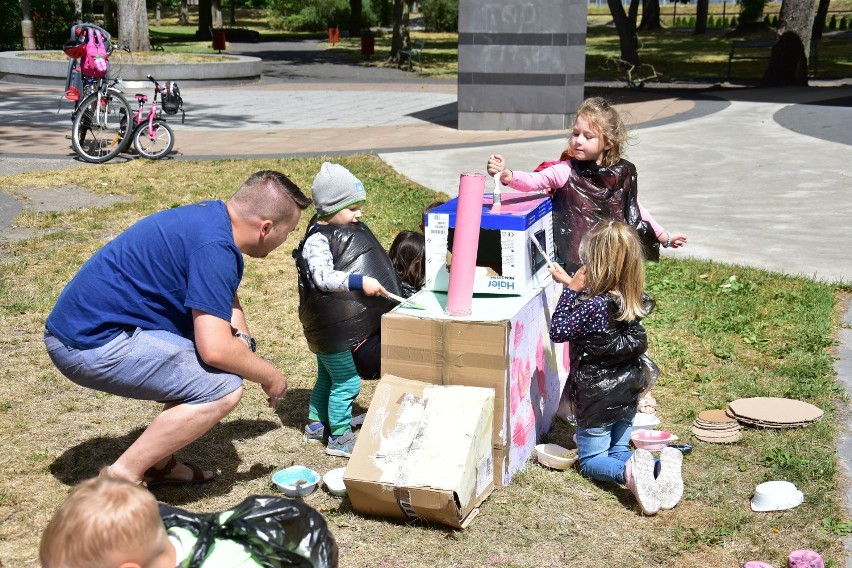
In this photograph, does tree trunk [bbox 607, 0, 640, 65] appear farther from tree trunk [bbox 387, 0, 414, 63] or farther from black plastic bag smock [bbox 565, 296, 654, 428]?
black plastic bag smock [bbox 565, 296, 654, 428]

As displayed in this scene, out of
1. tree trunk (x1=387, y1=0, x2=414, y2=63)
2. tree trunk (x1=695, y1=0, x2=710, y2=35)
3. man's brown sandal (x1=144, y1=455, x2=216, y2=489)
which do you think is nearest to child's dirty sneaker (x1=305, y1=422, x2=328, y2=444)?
man's brown sandal (x1=144, y1=455, x2=216, y2=489)

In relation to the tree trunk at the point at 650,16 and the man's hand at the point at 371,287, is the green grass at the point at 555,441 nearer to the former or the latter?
the man's hand at the point at 371,287

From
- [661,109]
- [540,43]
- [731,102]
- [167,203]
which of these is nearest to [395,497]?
[167,203]

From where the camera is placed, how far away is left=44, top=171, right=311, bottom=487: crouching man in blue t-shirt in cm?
361

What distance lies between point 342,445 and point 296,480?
1.32 feet

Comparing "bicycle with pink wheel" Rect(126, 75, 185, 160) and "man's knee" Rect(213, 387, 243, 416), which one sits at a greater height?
"bicycle with pink wheel" Rect(126, 75, 185, 160)

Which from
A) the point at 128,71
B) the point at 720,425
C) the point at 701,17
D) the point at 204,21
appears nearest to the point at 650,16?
the point at 701,17

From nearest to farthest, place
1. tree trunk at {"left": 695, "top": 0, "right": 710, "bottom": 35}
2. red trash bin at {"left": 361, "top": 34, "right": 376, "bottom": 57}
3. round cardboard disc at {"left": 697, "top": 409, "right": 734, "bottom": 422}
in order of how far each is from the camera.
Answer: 1. round cardboard disc at {"left": 697, "top": 409, "right": 734, "bottom": 422}
2. red trash bin at {"left": 361, "top": 34, "right": 376, "bottom": 57}
3. tree trunk at {"left": 695, "top": 0, "right": 710, "bottom": 35}

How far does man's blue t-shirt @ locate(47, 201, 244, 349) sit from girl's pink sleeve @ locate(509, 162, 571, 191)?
1479 mm

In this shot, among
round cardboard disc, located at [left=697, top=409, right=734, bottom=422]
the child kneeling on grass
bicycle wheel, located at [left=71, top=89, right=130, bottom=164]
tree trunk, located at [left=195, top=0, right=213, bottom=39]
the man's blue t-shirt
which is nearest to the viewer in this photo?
the man's blue t-shirt

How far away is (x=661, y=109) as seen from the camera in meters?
16.2

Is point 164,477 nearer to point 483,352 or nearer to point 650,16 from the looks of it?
point 483,352

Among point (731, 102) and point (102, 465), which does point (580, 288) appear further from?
point (731, 102)

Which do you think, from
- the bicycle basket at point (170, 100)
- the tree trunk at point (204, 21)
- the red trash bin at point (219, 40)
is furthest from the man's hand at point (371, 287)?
the tree trunk at point (204, 21)
